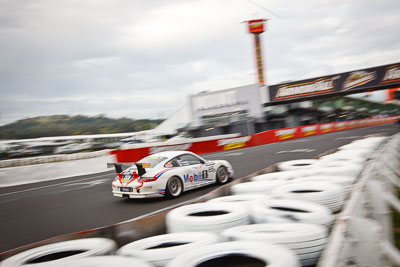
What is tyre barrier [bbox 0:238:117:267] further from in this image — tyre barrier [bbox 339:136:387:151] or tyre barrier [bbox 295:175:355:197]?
tyre barrier [bbox 339:136:387:151]

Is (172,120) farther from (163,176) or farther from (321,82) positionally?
(163,176)

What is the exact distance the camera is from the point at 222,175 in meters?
9.03

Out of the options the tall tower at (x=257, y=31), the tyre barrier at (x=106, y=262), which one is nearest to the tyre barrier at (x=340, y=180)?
the tyre barrier at (x=106, y=262)

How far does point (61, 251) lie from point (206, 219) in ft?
4.49

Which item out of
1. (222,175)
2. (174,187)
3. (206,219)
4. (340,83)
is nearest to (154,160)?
(174,187)

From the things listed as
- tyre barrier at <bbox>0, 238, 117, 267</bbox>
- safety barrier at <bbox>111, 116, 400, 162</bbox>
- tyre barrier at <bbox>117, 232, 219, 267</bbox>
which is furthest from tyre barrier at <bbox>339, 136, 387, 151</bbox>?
safety barrier at <bbox>111, 116, 400, 162</bbox>

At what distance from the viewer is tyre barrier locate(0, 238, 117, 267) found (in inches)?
101

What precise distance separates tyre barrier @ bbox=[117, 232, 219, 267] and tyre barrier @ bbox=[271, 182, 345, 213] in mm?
1532

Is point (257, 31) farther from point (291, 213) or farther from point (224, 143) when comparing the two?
point (291, 213)

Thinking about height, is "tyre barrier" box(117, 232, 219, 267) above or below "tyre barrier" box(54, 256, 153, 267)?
below

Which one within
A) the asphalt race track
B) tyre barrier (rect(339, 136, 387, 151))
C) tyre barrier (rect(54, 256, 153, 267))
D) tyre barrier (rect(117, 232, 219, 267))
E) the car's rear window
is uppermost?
the car's rear window

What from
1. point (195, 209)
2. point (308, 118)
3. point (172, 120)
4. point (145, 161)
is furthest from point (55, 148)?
point (308, 118)

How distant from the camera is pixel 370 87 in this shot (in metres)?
36.7

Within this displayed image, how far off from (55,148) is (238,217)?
1406 inches
